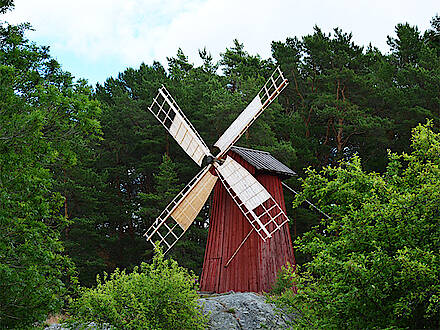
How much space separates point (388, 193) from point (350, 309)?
Answer: 5.64ft

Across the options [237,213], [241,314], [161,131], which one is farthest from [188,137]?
[161,131]

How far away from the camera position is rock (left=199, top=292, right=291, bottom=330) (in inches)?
410

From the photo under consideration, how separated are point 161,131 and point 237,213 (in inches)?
415

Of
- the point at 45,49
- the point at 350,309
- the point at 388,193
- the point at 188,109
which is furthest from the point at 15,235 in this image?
the point at 188,109

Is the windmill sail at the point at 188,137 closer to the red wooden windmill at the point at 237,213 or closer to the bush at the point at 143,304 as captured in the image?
the red wooden windmill at the point at 237,213

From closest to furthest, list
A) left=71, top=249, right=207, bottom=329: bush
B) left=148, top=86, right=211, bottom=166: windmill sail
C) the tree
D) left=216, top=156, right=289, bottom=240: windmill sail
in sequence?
the tree, left=71, top=249, right=207, bottom=329: bush, left=216, top=156, right=289, bottom=240: windmill sail, left=148, top=86, right=211, bottom=166: windmill sail

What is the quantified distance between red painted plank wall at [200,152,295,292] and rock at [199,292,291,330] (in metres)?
1.64

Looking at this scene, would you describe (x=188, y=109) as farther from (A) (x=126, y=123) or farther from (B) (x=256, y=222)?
(B) (x=256, y=222)

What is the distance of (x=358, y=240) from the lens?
6625 millimetres

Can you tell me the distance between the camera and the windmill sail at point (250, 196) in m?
12.9

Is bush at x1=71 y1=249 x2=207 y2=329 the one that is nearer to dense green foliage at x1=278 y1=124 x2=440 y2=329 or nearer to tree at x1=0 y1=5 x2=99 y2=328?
tree at x1=0 y1=5 x2=99 y2=328


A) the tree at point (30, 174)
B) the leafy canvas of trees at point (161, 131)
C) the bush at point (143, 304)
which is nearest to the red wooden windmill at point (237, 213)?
the leafy canvas of trees at point (161, 131)

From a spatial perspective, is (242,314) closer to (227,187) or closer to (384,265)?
(227,187)

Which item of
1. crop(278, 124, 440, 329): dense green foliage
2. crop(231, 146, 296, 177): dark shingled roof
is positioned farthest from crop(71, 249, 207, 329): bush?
crop(231, 146, 296, 177): dark shingled roof
